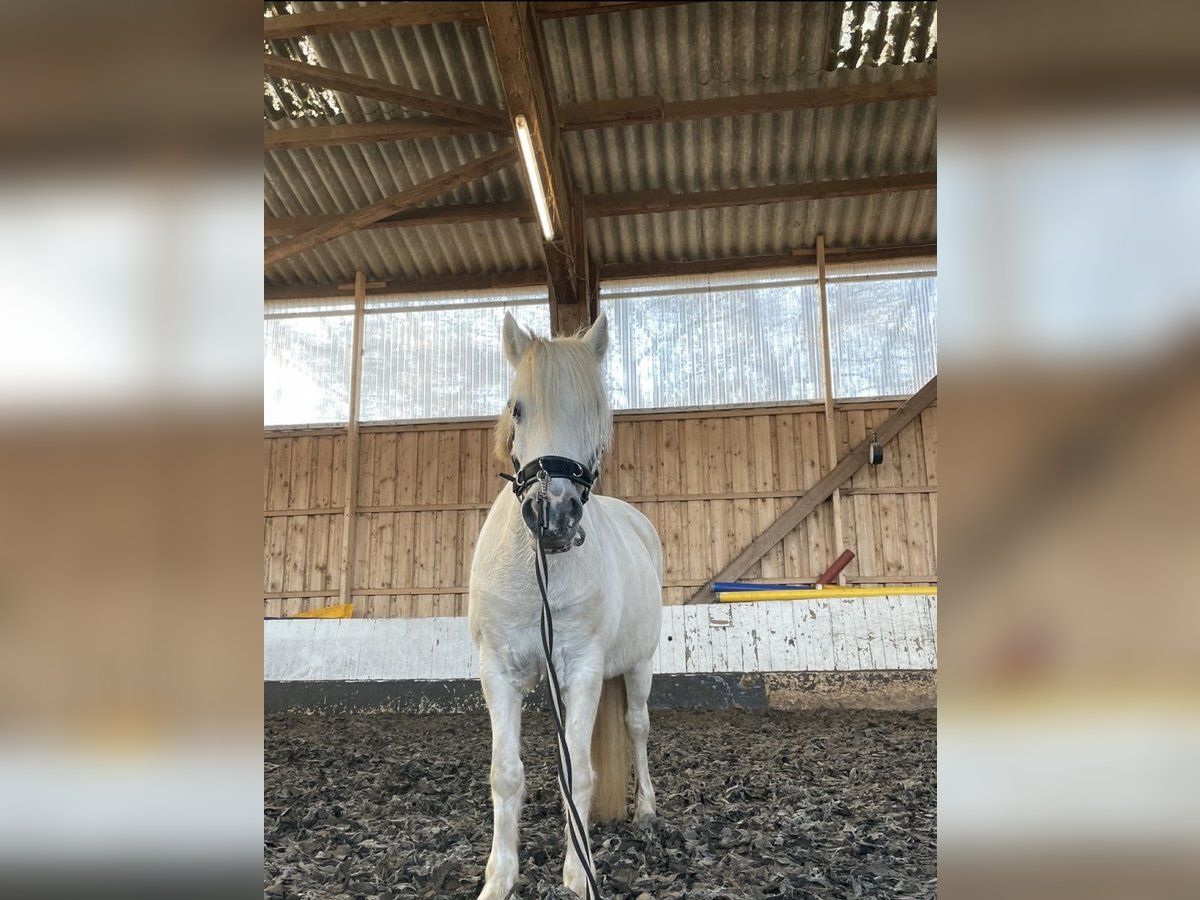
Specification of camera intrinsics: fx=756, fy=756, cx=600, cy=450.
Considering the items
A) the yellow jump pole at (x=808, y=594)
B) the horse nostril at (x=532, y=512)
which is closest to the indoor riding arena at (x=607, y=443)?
the horse nostril at (x=532, y=512)

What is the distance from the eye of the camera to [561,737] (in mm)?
1931

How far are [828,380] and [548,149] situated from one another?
18.9 feet

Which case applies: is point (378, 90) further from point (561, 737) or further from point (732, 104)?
point (561, 737)

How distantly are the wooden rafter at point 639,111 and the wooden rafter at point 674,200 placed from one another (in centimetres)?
156

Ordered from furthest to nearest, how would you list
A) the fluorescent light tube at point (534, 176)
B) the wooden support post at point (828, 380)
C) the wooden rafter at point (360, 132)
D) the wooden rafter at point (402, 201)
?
the wooden support post at point (828, 380), the wooden rafter at point (360, 132), the wooden rafter at point (402, 201), the fluorescent light tube at point (534, 176)

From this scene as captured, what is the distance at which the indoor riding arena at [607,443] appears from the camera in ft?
8.20

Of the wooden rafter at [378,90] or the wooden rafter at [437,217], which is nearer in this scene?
the wooden rafter at [378,90]

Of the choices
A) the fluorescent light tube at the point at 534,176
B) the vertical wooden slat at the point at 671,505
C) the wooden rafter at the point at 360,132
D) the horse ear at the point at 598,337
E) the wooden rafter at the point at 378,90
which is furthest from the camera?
the vertical wooden slat at the point at 671,505

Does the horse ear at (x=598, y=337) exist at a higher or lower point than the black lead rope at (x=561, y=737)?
higher

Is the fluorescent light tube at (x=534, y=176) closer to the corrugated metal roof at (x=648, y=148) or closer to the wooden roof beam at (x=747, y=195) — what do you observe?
the corrugated metal roof at (x=648, y=148)

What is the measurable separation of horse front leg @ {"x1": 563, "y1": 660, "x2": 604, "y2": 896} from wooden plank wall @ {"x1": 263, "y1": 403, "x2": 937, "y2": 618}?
27.7 ft
